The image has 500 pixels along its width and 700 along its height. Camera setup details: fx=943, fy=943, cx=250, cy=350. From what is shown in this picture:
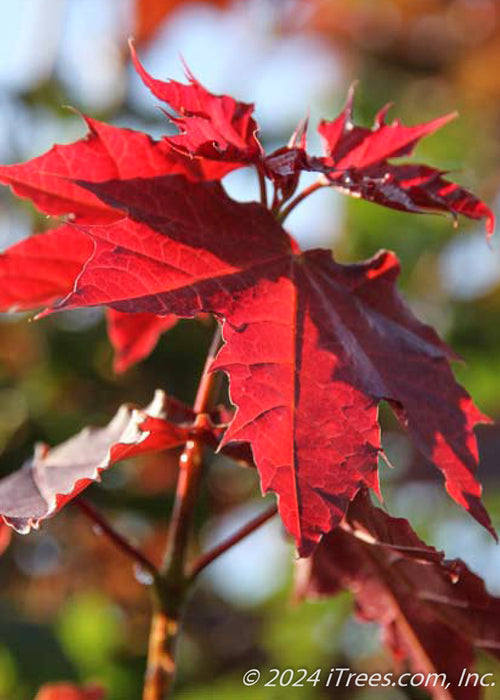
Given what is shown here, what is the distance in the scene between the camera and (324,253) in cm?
69

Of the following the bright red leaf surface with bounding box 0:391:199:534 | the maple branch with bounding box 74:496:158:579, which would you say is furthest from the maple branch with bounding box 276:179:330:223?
the maple branch with bounding box 74:496:158:579

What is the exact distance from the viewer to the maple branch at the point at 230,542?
0.73m

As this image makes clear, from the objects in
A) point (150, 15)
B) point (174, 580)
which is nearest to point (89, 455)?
point (174, 580)

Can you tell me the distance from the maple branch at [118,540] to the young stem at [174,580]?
0.04 feet

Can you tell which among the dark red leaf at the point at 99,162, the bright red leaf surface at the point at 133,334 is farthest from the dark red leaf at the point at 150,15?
the dark red leaf at the point at 99,162

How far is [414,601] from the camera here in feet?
2.54

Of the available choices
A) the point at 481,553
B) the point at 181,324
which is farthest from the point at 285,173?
the point at 481,553

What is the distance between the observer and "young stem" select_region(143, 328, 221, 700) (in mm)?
720

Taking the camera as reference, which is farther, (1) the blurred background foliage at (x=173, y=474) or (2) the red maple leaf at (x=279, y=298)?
(1) the blurred background foliage at (x=173, y=474)

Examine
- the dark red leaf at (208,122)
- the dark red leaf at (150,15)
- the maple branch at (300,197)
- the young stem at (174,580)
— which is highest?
the dark red leaf at (150,15)

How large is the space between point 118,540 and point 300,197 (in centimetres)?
30

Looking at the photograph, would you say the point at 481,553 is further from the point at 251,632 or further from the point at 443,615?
the point at 443,615

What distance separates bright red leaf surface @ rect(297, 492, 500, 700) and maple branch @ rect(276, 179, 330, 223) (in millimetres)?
231

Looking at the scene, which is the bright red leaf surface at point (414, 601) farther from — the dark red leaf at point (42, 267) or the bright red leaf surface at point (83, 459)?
the dark red leaf at point (42, 267)
